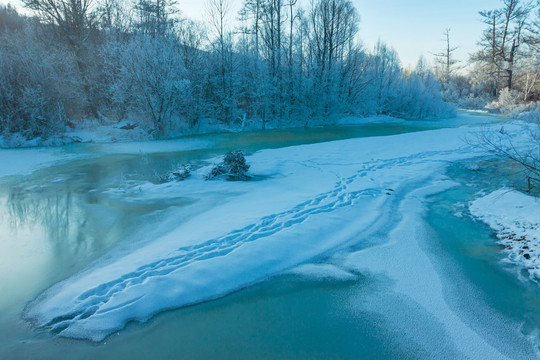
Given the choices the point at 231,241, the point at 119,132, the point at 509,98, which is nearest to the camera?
the point at 231,241

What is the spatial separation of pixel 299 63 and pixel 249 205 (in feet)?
72.3

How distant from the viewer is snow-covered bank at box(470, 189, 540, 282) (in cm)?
434

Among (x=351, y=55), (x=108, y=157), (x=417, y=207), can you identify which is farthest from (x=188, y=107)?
(x=417, y=207)

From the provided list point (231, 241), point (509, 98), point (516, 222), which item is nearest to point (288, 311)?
point (231, 241)

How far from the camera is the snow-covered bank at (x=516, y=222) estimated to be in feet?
14.2

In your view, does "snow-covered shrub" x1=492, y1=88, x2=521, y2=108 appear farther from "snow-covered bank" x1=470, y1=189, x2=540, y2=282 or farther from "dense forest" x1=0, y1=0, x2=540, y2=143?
"snow-covered bank" x1=470, y1=189, x2=540, y2=282

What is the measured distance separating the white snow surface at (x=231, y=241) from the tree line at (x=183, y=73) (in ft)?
38.9

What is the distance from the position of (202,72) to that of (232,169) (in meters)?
15.4

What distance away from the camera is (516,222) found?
5.38 metres

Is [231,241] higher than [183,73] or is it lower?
lower

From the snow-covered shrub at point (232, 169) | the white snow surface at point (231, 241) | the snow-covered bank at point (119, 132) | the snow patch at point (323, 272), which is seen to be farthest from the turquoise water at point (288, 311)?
the snow-covered bank at point (119, 132)

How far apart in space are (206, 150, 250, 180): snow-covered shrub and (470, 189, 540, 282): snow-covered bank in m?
5.51

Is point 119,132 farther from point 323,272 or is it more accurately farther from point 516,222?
point 516,222

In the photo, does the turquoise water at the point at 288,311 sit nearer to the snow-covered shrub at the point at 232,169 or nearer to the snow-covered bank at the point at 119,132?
the snow-covered shrub at the point at 232,169
